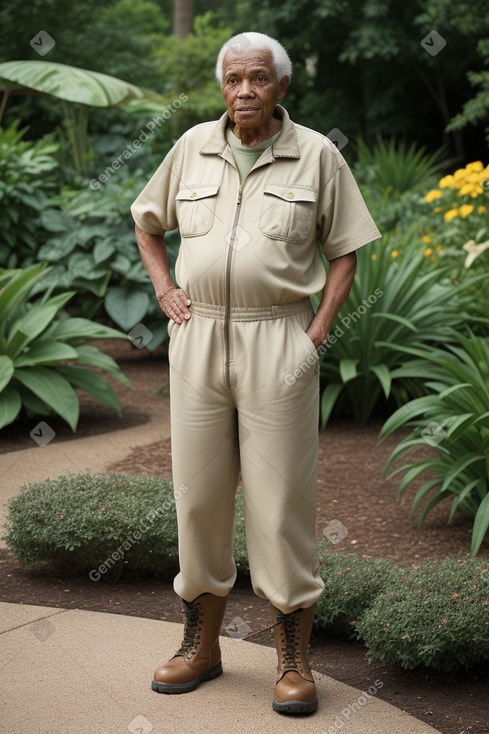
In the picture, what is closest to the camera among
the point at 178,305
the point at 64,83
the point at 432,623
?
the point at 178,305

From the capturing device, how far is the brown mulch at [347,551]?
353 cm

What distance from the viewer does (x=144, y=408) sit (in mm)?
8008

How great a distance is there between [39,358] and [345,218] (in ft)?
13.4

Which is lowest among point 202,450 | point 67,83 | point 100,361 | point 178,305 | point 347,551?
point 347,551

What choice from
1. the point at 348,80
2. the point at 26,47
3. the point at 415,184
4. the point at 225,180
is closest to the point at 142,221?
the point at 225,180

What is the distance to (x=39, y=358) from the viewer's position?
6.90 metres

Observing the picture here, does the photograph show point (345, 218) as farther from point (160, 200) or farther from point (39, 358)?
point (39, 358)

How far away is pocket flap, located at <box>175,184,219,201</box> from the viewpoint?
318 centimetres

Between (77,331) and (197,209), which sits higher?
(197,209)

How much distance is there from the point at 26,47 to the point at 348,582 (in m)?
14.7

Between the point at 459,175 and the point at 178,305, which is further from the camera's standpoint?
the point at 459,175

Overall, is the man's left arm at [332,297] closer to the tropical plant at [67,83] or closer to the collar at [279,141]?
the collar at [279,141]

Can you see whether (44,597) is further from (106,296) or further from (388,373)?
(106,296)

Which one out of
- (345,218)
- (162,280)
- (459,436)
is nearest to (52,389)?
(459,436)
